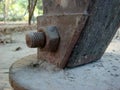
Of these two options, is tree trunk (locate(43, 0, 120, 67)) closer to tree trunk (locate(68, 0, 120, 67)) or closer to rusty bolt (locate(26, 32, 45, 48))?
tree trunk (locate(68, 0, 120, 67))

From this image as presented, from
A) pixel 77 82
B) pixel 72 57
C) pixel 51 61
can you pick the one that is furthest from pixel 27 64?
pixel 77 82

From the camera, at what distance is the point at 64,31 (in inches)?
40.3

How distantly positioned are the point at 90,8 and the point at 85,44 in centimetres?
19

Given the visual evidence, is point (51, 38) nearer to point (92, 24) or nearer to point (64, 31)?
point (64, 31)

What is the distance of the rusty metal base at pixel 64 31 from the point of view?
0.94 m

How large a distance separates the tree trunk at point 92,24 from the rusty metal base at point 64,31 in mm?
28

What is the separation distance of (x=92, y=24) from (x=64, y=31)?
134 mm

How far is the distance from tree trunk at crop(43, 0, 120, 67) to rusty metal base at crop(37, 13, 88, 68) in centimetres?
3

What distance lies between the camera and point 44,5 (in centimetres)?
122

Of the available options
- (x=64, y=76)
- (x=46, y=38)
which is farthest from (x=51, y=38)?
(x=64, y=76)

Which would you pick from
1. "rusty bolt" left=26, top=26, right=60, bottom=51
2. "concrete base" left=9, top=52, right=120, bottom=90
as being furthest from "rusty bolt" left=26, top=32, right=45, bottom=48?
"concrete base" left=9, top=52, right=120, bottom=90

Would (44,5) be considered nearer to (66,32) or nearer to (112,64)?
(66,32)

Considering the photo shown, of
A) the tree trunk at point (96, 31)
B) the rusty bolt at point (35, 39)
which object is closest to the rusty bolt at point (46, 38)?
the rusty bolt at point (35, 39)

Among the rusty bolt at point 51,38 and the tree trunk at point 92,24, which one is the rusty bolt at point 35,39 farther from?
the tree trunk at point 92,24
